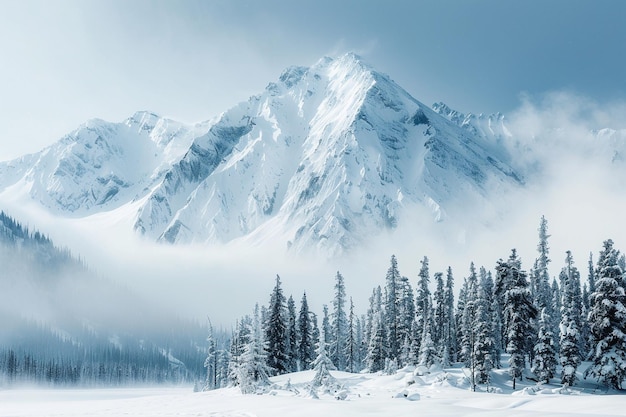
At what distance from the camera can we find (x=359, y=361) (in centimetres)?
11138

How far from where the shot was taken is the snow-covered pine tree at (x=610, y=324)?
151 feet

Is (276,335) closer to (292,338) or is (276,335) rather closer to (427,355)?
(292,338)

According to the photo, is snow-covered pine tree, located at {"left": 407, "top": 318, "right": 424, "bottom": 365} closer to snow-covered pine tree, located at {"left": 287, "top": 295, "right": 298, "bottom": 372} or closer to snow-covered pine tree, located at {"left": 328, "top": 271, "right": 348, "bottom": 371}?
snow-covered pine tree, located at {"left": 328, "top": 271, "right": 348, "bottom": 371}

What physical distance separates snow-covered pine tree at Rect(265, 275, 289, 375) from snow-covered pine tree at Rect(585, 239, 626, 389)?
119 ft

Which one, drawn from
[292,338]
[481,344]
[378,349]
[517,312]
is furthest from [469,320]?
[292,338]

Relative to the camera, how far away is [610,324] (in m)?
46.5

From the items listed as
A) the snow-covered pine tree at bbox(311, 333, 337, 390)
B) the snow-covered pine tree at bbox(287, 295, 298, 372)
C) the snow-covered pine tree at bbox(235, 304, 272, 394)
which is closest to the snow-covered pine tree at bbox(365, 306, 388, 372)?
the snow-covered pine tree at bbox(287, 295, 298, 372)

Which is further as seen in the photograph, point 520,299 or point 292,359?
point 292,359

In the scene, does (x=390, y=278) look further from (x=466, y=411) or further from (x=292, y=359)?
(x=466, y=411)

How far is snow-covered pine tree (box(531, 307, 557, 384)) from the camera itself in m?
55.7

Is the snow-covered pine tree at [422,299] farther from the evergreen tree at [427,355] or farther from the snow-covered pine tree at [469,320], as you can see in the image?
the evergreen tree at [427,355]

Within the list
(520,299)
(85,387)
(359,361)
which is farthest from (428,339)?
(85,387)

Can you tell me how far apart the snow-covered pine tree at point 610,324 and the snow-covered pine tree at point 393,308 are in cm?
3128

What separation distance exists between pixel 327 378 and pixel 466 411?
3173cm
